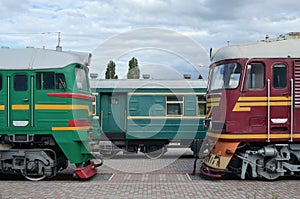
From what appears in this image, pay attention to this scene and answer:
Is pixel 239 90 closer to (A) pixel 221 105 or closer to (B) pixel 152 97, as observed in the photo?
(A) pixel 221 105

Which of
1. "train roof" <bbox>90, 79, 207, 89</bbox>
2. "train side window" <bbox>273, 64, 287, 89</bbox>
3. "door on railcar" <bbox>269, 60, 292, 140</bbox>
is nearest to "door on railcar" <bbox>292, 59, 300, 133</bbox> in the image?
"door on railcar" <bbox>269, 60, 292, 140</bbox>

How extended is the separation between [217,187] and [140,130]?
23.0ft

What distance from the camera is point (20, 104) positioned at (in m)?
10.9

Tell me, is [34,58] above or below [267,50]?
below

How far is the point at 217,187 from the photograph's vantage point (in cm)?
1005

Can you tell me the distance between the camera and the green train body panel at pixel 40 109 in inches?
427

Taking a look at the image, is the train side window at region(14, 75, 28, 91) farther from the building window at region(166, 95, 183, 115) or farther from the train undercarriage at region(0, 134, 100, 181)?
the building window at region(166, 95, 183, 115)

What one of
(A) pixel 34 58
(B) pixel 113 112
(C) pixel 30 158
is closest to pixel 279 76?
(A) pixel 34 58

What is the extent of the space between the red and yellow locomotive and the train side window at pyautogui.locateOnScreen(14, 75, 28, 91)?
211 inches

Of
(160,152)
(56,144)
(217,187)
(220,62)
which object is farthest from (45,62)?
(160,152)

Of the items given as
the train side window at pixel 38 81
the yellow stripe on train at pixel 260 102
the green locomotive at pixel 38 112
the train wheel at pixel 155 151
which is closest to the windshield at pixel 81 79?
the green locomotive at pixel 38 112

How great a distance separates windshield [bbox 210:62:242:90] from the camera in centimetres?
1084

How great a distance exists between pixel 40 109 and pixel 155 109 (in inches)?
264

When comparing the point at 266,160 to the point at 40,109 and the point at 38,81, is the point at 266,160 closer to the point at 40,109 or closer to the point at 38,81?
the point at 40,109
